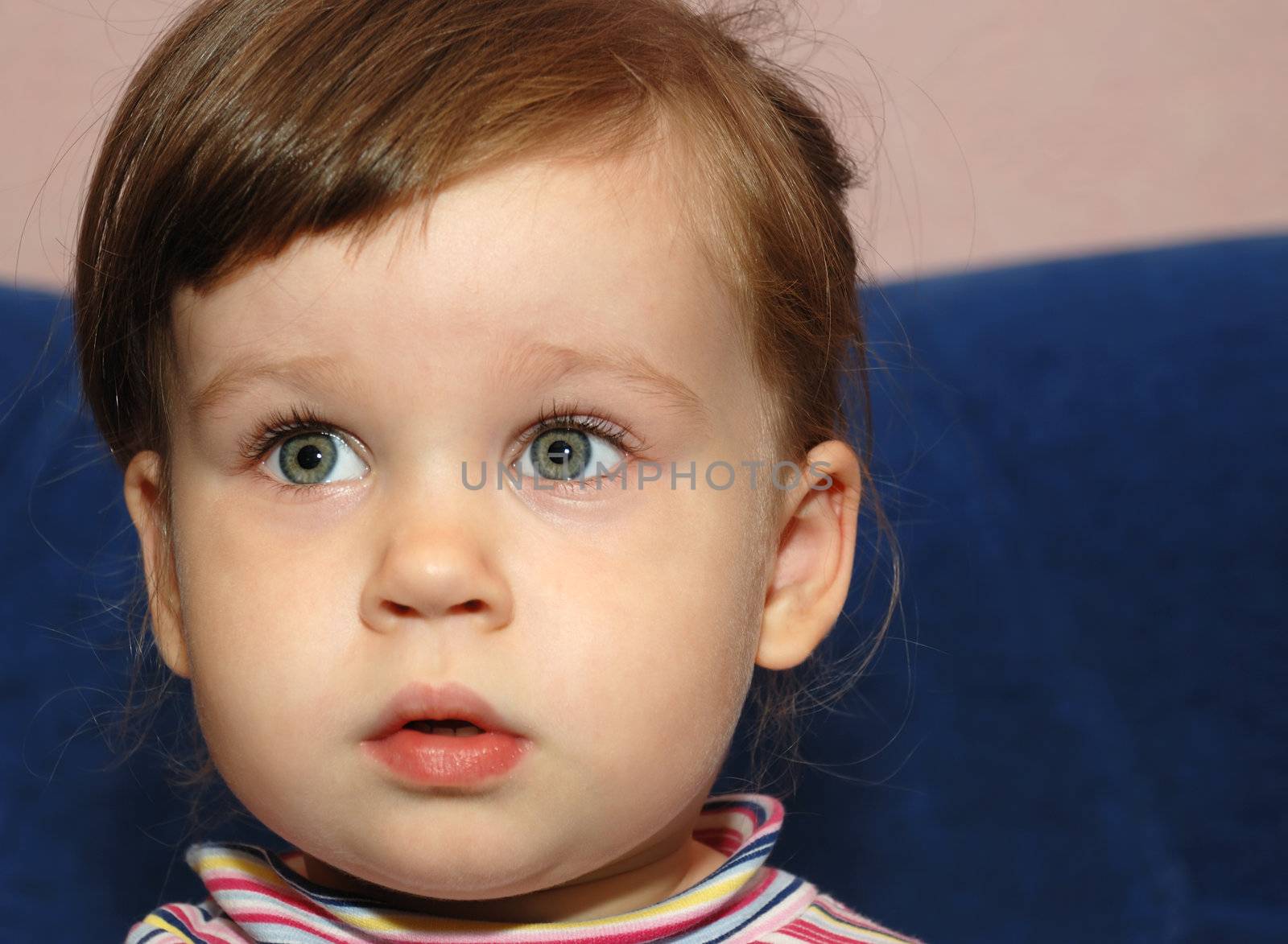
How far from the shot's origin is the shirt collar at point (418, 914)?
1000mm

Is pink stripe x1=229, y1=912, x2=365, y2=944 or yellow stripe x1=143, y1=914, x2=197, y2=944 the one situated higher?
pink stripe x1=229, y1=912, x2=365, y2=944

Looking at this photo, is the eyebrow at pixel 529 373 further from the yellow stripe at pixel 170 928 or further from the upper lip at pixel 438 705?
the yellow stripe at pixel 170 928

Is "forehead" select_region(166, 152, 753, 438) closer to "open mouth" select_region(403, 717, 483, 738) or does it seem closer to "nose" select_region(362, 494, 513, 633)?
"nose" select_region(362, 494, 513, 633)

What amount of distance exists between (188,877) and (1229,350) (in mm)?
1097

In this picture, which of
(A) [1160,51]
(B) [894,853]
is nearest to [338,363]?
(B) [894,853]

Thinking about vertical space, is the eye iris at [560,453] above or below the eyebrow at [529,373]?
below

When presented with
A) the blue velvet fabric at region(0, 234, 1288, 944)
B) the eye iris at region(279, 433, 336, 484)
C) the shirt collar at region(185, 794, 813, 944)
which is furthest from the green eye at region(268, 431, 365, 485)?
the blue velvet fabric at region(0, 234, 1288, 944)

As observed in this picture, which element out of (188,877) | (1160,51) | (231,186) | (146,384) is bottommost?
(188,877)

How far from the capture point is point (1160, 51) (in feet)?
5.94

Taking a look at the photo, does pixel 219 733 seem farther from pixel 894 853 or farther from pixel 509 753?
pixel 894 853

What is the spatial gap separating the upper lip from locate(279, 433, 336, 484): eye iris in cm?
16

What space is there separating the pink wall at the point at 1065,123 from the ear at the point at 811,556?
0.67 meters

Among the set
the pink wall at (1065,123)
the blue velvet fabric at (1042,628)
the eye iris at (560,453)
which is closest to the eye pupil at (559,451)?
the eye iris at (560,453)

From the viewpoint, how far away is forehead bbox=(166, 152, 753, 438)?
2.83 feet
